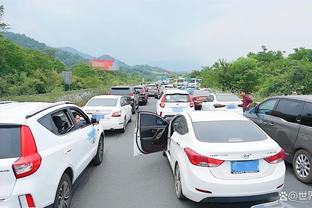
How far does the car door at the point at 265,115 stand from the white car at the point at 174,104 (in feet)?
14.1

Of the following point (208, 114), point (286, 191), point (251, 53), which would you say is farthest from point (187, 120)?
point (251, 53)

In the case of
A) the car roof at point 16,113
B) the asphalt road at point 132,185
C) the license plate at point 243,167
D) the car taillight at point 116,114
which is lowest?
the asphalt road at point 132,185

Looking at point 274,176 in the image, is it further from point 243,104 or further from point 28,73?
point 28,73

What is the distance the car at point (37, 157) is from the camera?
3.42 meters

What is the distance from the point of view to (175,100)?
12.4m

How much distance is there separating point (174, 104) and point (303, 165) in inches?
266

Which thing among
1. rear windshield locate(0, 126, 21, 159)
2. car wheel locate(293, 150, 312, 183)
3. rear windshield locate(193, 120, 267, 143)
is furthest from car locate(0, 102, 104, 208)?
car wheel locate(293, 150, 312, 183)

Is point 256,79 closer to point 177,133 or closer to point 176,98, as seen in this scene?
point 176,98

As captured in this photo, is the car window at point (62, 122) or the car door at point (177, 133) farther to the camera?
the car door at point (177, 133)

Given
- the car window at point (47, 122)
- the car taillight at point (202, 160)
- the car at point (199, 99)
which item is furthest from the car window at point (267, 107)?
the car at point (199, 99)

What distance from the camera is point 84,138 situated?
5789 mm

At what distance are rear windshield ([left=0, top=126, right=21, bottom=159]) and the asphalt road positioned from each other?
1.76 m

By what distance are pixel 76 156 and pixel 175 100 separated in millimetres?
7695

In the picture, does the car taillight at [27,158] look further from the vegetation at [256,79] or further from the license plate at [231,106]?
the vegetation at [256,79]
